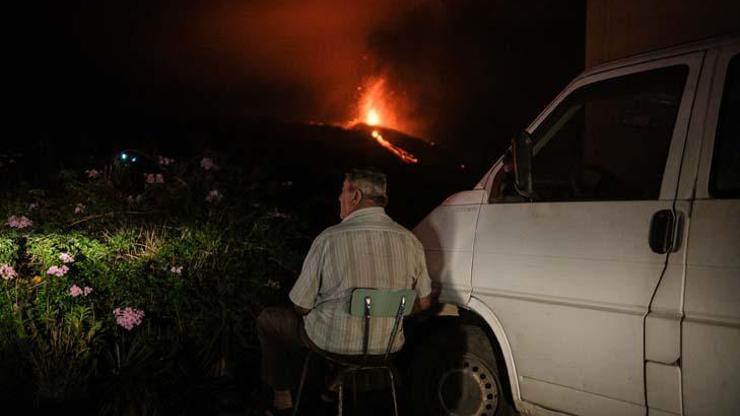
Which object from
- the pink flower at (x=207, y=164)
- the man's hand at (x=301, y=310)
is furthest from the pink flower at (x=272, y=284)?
the man's hand at (x=301, y=310)

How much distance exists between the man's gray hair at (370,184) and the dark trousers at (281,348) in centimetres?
82

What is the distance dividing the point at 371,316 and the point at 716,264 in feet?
5.10

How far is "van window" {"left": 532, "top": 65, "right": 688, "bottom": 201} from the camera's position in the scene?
3.20 m

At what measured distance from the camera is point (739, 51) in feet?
9.40

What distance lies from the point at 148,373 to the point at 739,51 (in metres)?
4.10

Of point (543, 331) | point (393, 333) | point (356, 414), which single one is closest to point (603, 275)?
point (543, 331)

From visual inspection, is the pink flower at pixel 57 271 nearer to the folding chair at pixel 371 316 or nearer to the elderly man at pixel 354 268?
the elderly man at pixel 354 268

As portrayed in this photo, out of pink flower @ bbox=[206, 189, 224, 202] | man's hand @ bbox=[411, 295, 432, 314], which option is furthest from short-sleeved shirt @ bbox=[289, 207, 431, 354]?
pink flower @ bbox=[206, 189, 224, 202]

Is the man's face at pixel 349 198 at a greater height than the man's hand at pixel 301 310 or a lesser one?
greater

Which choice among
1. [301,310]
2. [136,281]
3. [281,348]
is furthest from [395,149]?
[301,310]

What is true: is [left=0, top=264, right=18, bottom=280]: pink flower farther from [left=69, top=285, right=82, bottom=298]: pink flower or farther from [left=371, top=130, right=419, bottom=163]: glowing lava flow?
[left=371, top=130, right=419, bottom=163]: glowing lava flow

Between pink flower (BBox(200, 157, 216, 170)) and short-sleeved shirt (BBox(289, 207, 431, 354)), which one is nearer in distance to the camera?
short-sleeved shirt (BBox(289, 207, 431, 354))

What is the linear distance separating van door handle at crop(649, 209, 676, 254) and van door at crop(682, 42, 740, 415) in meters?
0.08

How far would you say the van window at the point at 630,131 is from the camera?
3197 mm
